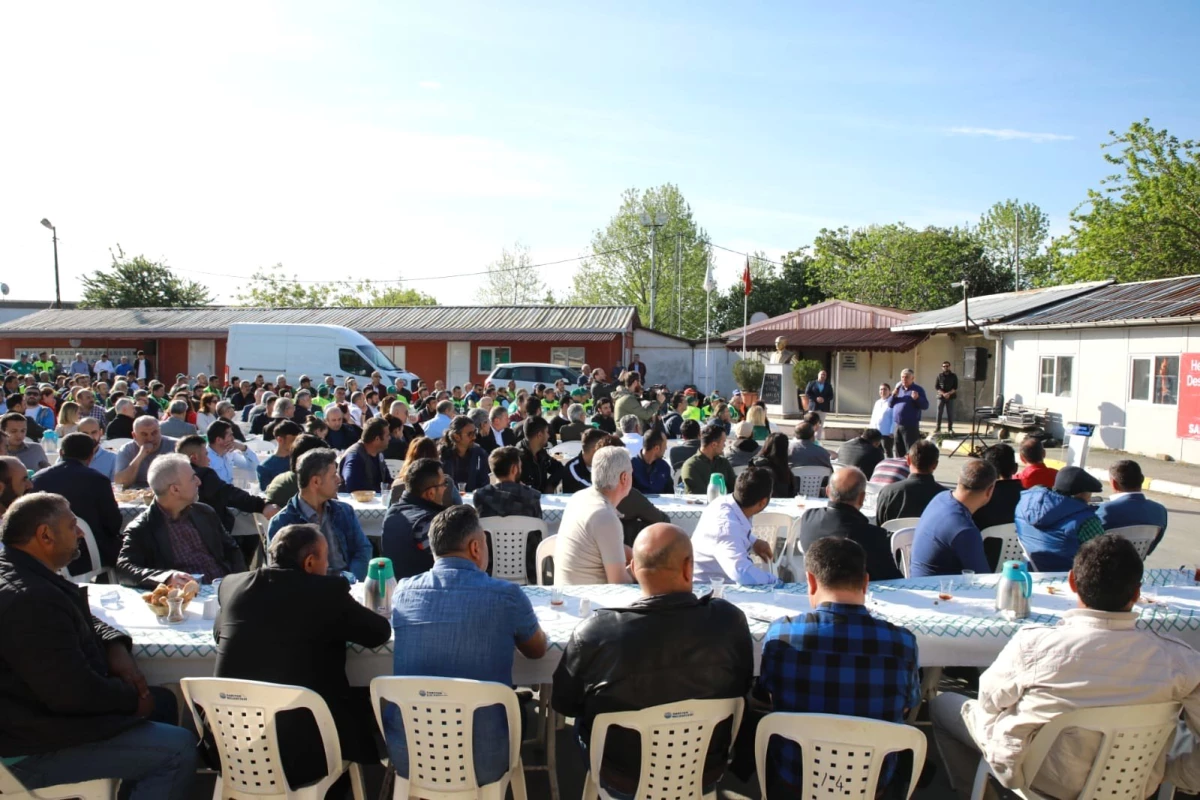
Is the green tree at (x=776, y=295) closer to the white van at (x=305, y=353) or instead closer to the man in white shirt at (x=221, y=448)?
the white van at (x=305, y=353)

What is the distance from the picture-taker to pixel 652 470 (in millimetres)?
7801

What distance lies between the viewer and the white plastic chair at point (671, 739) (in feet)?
9.55

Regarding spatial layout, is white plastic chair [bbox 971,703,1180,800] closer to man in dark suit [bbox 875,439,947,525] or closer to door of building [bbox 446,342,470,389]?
man in dark suit [bbox 875,439,947,525]

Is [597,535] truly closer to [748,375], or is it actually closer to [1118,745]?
[1118,745]

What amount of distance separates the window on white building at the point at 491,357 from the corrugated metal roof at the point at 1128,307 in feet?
55.8

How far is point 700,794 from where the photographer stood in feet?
10.0

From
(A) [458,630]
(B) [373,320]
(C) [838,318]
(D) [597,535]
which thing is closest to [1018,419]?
(C) [838,318]

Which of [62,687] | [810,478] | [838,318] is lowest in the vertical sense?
[62,687]

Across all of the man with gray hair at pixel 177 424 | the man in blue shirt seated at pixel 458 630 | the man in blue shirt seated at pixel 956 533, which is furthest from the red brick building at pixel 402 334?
the man in blue shirt seated at pixel 458 630

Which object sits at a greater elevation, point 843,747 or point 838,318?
point 838,318

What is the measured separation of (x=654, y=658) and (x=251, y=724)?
1418 millimetres

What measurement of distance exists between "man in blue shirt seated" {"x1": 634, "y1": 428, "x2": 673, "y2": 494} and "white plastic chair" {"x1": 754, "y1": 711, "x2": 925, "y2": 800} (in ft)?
15.5

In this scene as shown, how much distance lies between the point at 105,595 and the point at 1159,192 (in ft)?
112

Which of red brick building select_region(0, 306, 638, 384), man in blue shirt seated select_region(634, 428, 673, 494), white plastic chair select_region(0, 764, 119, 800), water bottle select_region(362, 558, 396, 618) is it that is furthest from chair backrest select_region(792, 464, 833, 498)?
red brick building select_region(0, 306, 638, 384)
